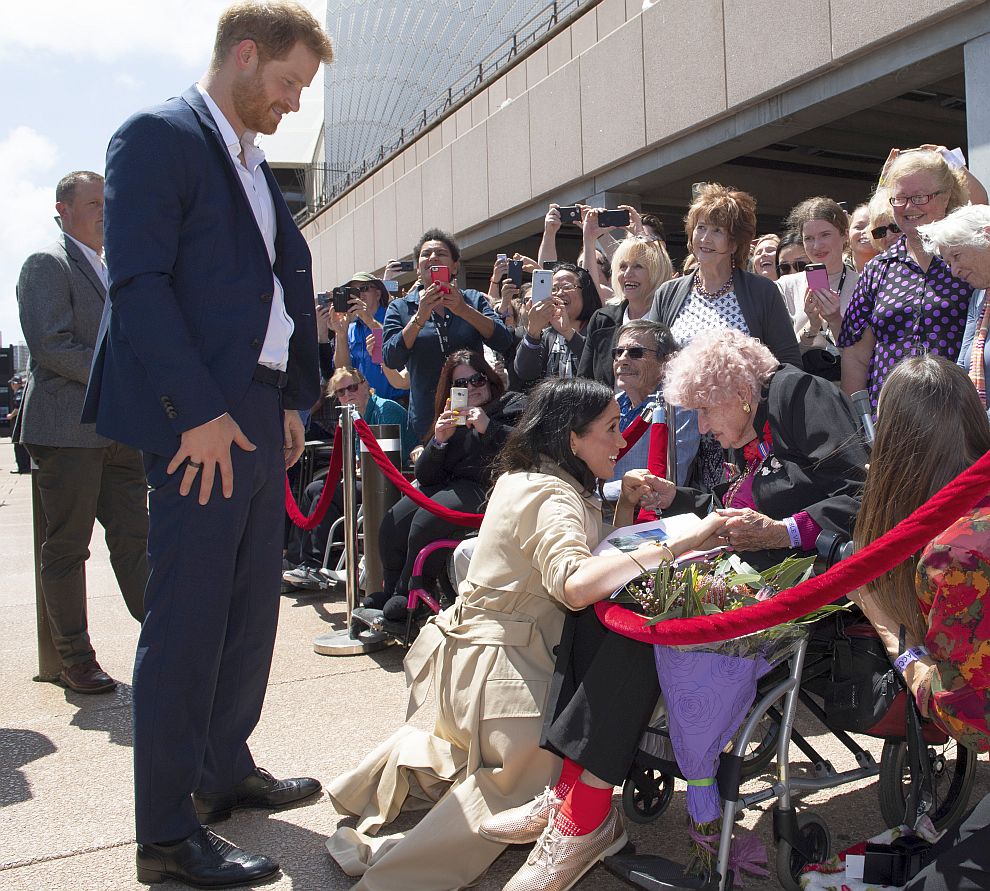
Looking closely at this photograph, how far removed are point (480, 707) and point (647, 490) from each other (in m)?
0.99

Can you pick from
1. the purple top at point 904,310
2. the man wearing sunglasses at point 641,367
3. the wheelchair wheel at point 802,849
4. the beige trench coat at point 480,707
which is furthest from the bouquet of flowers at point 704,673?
the man wearing sunglasses at point 641,367

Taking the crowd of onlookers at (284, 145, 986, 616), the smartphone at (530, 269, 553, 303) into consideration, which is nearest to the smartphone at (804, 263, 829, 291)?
the crowd of onlookers at (284, 145, 986, 616)

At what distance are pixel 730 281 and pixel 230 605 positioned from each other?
2825 mm

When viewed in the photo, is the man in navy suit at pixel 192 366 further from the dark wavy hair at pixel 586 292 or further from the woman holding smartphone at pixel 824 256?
the dark wavy hair at pixel 586 292

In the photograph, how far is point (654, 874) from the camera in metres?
2.46

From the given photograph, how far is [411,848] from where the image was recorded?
2.58m

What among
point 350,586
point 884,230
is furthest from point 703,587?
point 350,586

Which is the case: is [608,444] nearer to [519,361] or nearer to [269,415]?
[269,415]

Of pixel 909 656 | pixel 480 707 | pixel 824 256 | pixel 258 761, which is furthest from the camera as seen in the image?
pixel 824 256

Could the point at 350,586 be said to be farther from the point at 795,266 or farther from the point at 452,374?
the point at 795,266

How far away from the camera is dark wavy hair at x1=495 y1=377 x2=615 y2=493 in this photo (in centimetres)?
306

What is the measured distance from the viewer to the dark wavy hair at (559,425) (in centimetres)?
306

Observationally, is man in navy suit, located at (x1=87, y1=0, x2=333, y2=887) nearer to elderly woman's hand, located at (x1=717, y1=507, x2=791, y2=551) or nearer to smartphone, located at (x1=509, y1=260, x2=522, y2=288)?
elderly woman's hand, located at (x1=717, y1=507, x2=791, y2=551)

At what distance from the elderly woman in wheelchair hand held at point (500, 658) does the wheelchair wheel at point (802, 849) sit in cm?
43
